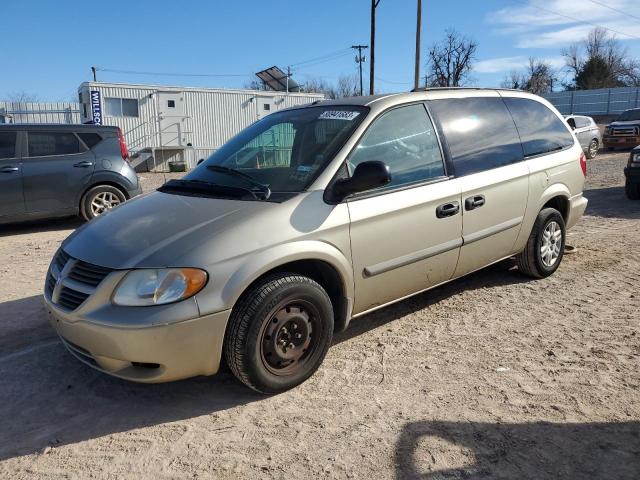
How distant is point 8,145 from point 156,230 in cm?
652

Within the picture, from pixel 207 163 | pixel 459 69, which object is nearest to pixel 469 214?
pixel 207 163

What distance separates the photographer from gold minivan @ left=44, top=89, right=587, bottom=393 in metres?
3.00

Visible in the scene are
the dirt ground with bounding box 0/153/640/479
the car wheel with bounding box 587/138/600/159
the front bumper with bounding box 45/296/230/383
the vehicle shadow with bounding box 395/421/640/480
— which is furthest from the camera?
the car wheel with bounding box 587/138/600/159

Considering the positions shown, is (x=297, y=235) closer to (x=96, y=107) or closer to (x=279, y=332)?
(x=279, y=332)

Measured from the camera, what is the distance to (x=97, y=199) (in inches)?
355

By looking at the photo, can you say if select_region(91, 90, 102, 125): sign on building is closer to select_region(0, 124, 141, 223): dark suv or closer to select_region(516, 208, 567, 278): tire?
select_region(0, 124, 141, 223): dark suv

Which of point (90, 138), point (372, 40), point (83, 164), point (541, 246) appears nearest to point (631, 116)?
point (372, 40)

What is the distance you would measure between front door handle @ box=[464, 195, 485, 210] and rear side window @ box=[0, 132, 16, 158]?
722 cm

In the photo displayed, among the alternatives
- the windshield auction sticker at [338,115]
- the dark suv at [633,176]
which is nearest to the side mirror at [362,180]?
the windshield auction sticker at [338,115]

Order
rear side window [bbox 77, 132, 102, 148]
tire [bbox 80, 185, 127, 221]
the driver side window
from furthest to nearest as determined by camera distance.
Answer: rear side window [bbox 77, 132, 102, 148], tire [bbox 80, 185, 127, 221], the driver side window

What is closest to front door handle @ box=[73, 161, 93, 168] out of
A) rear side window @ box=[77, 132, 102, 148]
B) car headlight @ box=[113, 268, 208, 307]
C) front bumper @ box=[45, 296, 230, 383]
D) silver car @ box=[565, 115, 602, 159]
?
rear side window @ box=[77, 132, 102, 148]

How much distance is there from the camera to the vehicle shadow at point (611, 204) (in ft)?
29.8

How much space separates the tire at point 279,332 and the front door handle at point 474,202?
1.54 meters

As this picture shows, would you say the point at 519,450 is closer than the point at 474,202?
Yes
